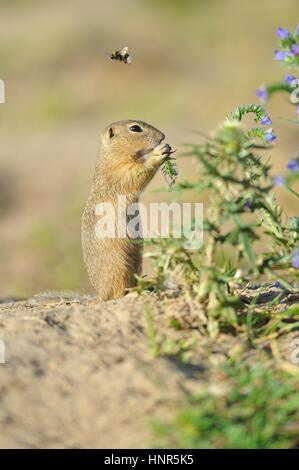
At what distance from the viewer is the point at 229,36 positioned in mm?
28906

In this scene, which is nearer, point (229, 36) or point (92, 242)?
point (92, 242)

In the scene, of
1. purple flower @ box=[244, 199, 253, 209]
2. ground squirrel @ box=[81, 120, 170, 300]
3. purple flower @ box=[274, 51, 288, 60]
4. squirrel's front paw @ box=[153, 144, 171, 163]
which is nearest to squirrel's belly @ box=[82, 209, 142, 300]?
ground squirrel @ box=[81, 120, 170, 300]

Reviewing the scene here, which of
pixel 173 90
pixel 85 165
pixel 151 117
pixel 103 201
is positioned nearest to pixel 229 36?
pixel 173 90

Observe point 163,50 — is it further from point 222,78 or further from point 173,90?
point 173,90

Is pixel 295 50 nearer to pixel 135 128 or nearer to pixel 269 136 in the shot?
pixel 269 136

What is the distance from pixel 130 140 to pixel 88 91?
13.6 metres

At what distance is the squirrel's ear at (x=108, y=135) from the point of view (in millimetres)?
6980

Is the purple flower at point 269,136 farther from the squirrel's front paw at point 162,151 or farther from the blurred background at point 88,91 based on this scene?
the blurred background at point 88,91

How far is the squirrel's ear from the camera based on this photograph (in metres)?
6.98

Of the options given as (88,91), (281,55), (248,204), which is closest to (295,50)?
(281,55)

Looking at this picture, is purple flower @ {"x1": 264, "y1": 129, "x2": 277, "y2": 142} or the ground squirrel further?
the ground squirrel

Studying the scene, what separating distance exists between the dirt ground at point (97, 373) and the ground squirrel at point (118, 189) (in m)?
1.48

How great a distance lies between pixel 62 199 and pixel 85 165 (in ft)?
4.31

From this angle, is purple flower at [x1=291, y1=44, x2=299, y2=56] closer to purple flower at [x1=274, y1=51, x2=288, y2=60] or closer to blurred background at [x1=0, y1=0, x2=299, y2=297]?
purple flower at [x1=274, y1=51, x2=288, y2=60]
